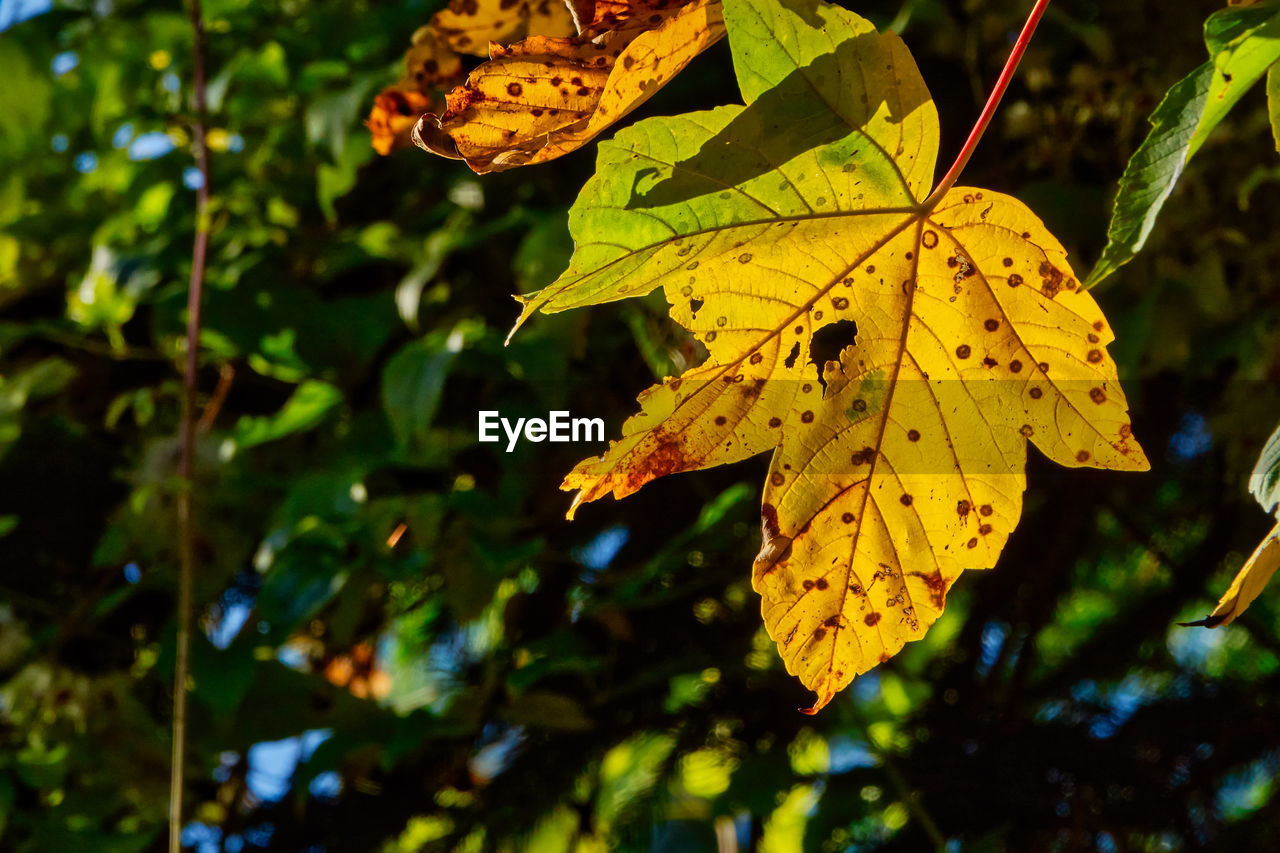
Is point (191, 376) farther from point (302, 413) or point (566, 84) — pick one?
point (566, 84)

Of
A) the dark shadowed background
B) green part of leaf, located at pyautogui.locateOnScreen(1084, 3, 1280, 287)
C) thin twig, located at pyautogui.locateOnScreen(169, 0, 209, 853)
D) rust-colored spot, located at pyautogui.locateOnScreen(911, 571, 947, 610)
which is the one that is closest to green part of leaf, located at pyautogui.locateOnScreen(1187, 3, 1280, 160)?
green part of leaf, located at pyautogui.locateOnScreen(1084, 3, 1280, 287)

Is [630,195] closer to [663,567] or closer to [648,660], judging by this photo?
[663,567]

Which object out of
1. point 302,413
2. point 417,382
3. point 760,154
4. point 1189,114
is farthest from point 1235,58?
point 302,413

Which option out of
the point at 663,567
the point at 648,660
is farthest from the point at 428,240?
the point at 648,660

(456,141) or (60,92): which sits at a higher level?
(456,141)

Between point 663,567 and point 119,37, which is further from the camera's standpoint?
point 119,37

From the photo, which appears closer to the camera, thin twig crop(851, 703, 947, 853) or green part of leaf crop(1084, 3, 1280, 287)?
green part of leaf crop(1084, 3, 1280, 287)

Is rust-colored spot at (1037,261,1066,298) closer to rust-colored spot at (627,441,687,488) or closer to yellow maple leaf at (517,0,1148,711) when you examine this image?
yellow maple leaf at (517,0,1148,711)

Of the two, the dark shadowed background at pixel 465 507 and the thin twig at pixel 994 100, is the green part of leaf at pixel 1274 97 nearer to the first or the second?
the thin twig at pixel 994 100
